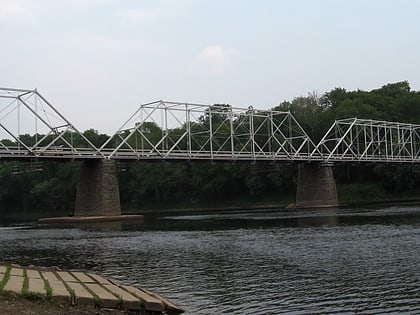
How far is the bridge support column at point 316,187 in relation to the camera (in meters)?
119

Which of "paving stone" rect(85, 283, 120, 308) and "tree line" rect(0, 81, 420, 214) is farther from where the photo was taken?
"tree line" rect(0, 81, 420, 214)

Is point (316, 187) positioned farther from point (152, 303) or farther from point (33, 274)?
point (152, 303)

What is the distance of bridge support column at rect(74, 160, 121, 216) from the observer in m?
90.9

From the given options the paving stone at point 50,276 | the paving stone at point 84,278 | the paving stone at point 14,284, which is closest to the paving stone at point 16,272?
the paving stone at point 50,276

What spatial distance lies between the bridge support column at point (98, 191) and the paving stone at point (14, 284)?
240 feet

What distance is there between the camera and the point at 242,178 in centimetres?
15662

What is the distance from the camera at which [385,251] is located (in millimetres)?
29422

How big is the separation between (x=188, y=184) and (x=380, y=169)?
55546mm

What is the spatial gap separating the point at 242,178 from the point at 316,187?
36.4m

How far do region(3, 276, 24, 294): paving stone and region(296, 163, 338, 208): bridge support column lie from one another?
102342 millimetres

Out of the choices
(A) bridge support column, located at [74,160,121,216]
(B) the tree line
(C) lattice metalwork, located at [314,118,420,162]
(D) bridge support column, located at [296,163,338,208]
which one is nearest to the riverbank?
(A) bridge support column, located at [74,160,121,216]

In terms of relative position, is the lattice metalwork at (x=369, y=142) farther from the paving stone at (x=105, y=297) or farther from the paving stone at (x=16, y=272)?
the paving stone at (x=105, y=297)

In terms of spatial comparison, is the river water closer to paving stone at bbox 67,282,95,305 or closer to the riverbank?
the riverbank

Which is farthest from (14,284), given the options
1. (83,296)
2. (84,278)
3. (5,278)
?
(84,278)
